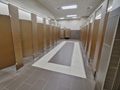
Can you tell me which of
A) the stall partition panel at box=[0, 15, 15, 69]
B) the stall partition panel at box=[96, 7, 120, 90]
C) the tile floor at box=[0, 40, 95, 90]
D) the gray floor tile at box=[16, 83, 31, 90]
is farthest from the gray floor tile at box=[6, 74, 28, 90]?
the stall partition panel at box=[96, 7, 120, 90]

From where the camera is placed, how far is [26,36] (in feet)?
8.95

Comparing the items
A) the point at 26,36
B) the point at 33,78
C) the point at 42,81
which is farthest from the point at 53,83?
the point at 26,36

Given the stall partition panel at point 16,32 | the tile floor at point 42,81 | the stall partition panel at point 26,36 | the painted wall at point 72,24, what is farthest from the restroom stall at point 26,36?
the painted wall at point 72,24

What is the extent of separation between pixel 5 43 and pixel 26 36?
889 millimetres

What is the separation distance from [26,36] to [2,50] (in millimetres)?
1046

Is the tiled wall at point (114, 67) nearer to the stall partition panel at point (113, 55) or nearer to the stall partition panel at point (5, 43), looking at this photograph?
the stall partition panel at point (113, 55)

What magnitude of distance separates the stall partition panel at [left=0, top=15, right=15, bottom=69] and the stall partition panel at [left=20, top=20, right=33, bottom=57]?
1.99ft

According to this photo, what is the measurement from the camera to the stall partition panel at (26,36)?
8.43 ft

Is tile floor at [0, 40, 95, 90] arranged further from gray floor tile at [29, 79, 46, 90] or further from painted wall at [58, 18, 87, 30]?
painted wall at [58, 18, 87, 30]

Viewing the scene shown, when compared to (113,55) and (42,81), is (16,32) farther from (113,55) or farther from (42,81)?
(113,55)

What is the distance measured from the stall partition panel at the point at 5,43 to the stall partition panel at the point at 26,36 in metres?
0.61

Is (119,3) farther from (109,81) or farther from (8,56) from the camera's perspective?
(8,56)

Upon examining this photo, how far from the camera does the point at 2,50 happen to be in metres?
1.92

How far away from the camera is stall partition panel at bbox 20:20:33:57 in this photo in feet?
8.43
